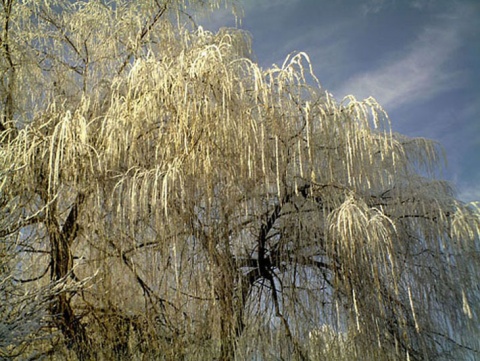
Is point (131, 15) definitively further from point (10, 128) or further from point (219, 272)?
point (219, 272)

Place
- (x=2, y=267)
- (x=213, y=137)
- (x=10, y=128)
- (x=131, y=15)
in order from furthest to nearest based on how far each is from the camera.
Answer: (x=131, y=15) → (x=10, y=128) → (x=213, y=137) → (x=2, y=267)

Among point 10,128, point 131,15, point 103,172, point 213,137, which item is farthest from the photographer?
point 131,15

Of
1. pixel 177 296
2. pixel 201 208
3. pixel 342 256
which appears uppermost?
pixel 201 208

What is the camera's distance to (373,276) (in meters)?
3.02

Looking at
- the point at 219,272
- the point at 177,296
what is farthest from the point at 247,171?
the point at 177,296

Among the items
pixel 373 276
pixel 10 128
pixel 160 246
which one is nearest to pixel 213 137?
pixel 160 246

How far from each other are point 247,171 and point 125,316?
115 cm

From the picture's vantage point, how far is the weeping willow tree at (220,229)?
292cm

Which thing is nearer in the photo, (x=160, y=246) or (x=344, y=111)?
(x=160, y=246)

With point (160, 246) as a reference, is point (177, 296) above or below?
below

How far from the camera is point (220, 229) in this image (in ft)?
9.99

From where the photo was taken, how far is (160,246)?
118 inches

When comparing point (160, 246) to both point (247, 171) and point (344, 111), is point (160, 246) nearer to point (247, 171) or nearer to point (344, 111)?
point (247, 171)

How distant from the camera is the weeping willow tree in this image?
9.57ft
